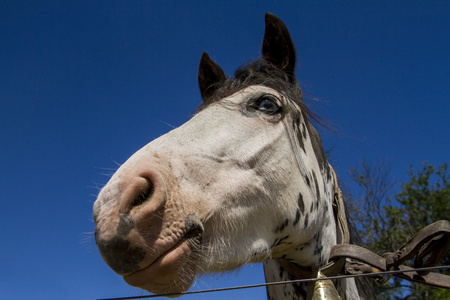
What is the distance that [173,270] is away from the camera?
50.2 inches

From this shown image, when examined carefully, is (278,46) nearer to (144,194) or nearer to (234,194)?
(234,194)

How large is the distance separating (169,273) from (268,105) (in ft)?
3.82

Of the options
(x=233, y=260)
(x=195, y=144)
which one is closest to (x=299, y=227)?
(x=233, y=260)

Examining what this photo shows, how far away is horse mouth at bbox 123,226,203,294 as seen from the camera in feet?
4.09

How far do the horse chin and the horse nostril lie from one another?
8.8 inches

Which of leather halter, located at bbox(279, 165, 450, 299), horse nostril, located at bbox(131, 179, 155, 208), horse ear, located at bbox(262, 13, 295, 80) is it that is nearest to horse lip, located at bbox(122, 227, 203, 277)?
horse nostril, located at bbox(131, 179, 155, 208)

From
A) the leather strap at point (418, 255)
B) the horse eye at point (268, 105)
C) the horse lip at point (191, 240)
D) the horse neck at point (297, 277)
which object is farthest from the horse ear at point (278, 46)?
the horse lip at point (191, 240)

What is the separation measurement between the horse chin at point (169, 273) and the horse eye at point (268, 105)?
0.99 m

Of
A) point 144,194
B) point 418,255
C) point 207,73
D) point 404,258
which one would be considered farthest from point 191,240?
point 207,73

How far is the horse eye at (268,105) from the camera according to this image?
1987mm

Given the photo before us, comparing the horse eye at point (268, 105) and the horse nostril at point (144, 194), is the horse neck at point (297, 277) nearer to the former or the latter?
the horse eye at point (268, 105)

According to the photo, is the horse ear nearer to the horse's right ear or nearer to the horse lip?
the horse's right ear

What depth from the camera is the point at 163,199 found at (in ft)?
4.22

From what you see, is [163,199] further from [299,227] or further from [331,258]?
[331,258]
